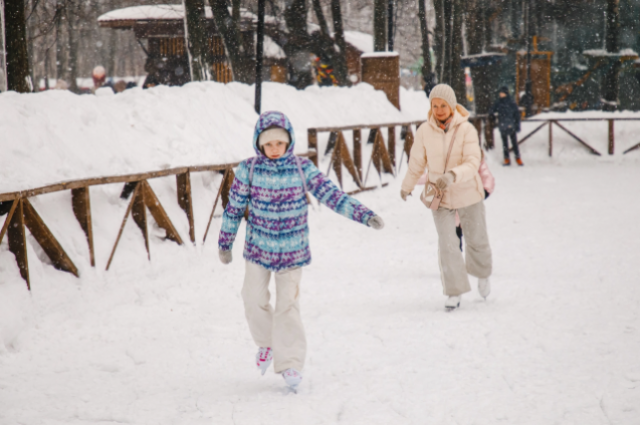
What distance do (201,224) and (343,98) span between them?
7.80 metres

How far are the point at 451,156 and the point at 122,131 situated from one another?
356cm

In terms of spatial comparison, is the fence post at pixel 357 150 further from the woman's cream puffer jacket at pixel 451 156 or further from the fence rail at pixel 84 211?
the woman's cream puffer jacket at pixel 451 156

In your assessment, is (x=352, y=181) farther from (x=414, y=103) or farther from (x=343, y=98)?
(x=414, y=103)

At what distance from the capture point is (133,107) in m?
7.75

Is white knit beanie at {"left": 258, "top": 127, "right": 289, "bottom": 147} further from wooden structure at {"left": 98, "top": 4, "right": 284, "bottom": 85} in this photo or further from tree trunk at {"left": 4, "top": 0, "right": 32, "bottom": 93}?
wooden structure at {"left": 98, "top": 4, "right": 284, "bottom": 85}

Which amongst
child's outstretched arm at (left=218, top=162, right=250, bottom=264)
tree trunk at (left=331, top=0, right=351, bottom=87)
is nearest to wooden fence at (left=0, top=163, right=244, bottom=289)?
child's outstretched arm at (left=218, top=162, right=250, bottom=264)

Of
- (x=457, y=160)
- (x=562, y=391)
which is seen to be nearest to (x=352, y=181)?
(x=457, y=160)

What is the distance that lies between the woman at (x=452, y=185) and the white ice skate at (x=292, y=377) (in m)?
1.88

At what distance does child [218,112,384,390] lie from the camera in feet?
12.6

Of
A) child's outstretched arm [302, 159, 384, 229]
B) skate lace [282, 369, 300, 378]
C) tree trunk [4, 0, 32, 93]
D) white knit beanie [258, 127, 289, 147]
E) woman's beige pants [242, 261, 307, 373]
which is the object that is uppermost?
tree trunk [4, 0, 32, 93]

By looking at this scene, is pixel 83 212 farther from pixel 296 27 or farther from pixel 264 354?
pixel 296 27

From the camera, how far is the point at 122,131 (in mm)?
7145

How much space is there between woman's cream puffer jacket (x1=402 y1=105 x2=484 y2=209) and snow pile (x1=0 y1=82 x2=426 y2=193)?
284 cm

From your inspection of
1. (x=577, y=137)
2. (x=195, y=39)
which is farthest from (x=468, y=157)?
(x=577, y=137)
